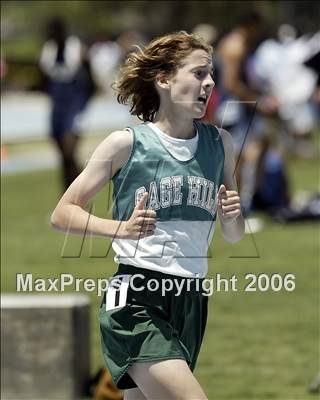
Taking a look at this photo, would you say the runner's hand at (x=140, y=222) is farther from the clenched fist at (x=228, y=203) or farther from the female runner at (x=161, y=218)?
the clenched fist at (x=228, y=203)

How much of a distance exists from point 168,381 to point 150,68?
1161 mm

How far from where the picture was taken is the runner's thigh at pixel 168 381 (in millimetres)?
4238

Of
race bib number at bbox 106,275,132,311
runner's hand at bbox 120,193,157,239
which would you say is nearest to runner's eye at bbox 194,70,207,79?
runner's hand at bbox 120,193,157,239

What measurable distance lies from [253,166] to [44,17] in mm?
46757

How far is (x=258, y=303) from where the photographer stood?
9.10 m

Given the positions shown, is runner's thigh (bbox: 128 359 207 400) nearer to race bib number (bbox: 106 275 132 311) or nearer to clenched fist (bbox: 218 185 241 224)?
race bib number (bbox: 106 275 132 311)

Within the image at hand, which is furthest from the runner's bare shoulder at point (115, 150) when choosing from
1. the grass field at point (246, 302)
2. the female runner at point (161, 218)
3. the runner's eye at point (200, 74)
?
the grass field at point (246, 302)

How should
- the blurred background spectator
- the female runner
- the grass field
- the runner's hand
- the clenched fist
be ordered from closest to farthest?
the runner's hand → the female runner → the clenched fist → the grass field → the blurred background spectator

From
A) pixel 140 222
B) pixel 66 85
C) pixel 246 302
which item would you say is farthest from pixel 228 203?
pixel 66 85

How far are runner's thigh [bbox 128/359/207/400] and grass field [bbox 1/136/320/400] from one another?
3.24 ft

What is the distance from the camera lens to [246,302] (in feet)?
29.9

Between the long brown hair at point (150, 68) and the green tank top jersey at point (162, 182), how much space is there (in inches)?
8.1

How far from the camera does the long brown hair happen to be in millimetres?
4551

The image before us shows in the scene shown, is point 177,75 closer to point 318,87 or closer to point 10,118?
point 318,87
